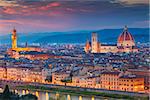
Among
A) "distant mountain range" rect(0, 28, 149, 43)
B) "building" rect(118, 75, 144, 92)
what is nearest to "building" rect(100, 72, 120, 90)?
"building" rect(118, 75, 144, 92)

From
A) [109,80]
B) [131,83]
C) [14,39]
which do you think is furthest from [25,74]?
[14,39]

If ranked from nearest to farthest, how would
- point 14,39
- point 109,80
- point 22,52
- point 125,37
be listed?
1. point 109,80
2. point 14,39
3. point 22,52
4. point 125,37

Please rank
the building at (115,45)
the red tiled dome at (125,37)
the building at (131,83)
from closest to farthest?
the building at (131,83) < the building at (115,45) < the red tiled dome at (125,37)

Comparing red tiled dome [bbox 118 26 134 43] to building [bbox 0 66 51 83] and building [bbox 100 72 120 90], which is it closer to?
building [bbox 0 66 51 83]

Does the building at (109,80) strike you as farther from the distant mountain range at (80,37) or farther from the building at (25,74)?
the distant mountain range at (80,37)

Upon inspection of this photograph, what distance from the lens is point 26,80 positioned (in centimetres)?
827

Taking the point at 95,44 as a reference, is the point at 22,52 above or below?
below

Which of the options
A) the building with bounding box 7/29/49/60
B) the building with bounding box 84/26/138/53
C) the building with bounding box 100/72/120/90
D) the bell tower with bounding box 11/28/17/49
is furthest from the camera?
the building with bounding box 84/26/138/53

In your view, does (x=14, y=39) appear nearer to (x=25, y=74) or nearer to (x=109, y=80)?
(x=25, y=74)

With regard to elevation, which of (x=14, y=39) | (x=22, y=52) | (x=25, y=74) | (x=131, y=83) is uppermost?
(x=14, y=39)

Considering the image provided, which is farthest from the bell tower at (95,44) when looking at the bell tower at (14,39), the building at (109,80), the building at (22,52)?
the building at (109,80)

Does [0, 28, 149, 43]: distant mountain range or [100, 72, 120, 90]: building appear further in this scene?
[0, 28, 149, 43]: distant mountain range

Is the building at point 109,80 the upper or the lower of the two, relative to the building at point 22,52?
lower

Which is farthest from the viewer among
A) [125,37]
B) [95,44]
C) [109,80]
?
[125,37]
